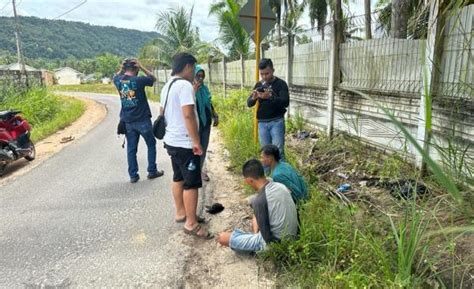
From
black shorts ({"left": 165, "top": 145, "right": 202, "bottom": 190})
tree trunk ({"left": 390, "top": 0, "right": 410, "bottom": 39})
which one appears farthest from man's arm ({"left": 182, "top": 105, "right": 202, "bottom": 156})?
tree trunk ({"left": 390, "top": 0, "right": 410, "bottom": 39})

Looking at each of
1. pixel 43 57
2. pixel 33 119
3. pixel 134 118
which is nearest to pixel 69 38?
pixel 43 57

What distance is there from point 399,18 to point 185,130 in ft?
13.7

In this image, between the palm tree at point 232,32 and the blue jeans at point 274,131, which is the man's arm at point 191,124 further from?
the palm tree at point 232,32

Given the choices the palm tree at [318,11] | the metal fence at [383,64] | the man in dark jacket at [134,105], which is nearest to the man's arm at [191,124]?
the man in dark jacket at [134,105]

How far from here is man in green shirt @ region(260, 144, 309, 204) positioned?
3338 millimetres

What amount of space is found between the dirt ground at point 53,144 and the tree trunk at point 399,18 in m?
6.51

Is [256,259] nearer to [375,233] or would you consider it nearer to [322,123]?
[375,233]

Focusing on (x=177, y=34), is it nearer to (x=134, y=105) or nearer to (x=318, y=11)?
(x=318, y=11)

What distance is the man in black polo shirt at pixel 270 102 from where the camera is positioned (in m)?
4.59

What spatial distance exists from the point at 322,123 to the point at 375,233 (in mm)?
3631

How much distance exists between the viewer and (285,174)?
11.0 feet

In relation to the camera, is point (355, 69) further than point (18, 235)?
Yes

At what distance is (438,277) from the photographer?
218 centimetres

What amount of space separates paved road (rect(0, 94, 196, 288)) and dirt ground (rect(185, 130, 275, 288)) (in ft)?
0.44
